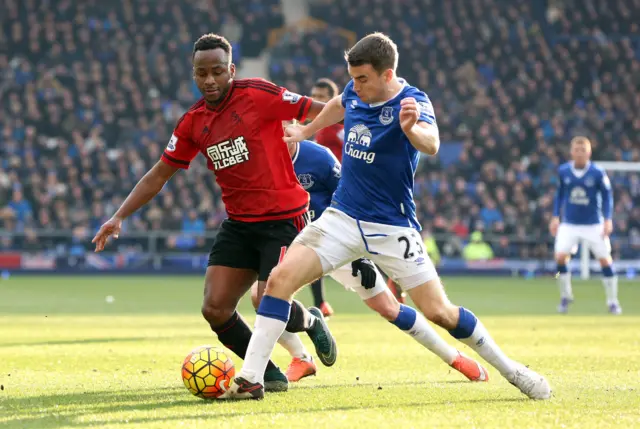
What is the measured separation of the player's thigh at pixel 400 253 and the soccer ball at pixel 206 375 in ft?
3.96

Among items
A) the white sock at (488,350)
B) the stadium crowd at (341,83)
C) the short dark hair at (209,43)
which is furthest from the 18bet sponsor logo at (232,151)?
the stadium crowd at (341,83)

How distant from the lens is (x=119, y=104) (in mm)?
31109

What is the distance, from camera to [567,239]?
17484mm

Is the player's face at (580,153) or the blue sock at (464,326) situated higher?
the player's face at (580,153)

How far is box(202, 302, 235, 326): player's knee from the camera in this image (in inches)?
289

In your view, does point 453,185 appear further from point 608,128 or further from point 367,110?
point 367,110

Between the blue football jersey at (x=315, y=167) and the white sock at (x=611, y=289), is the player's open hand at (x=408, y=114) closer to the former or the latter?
the blue football jersey at (x=315, y=167)

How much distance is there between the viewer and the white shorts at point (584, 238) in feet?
57.1

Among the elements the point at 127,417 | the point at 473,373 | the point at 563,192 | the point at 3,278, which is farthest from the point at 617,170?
the point at 127,417

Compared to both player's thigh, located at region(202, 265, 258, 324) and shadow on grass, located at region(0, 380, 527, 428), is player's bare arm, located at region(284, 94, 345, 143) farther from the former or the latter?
shadow on grass, located at region(0, 380, 527, 428)

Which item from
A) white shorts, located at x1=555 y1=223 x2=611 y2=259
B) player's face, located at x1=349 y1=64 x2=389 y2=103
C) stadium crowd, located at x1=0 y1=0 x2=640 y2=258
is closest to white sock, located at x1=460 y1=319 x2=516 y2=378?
player's face, located at x1=349 y1=64 x2=389 y2=103

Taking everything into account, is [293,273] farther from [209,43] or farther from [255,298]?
[209,43]

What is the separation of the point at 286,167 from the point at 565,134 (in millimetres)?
26204

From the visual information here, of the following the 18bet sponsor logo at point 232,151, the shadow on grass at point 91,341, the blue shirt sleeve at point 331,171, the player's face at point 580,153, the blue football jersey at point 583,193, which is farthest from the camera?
the blue football jersey at point 583,193
